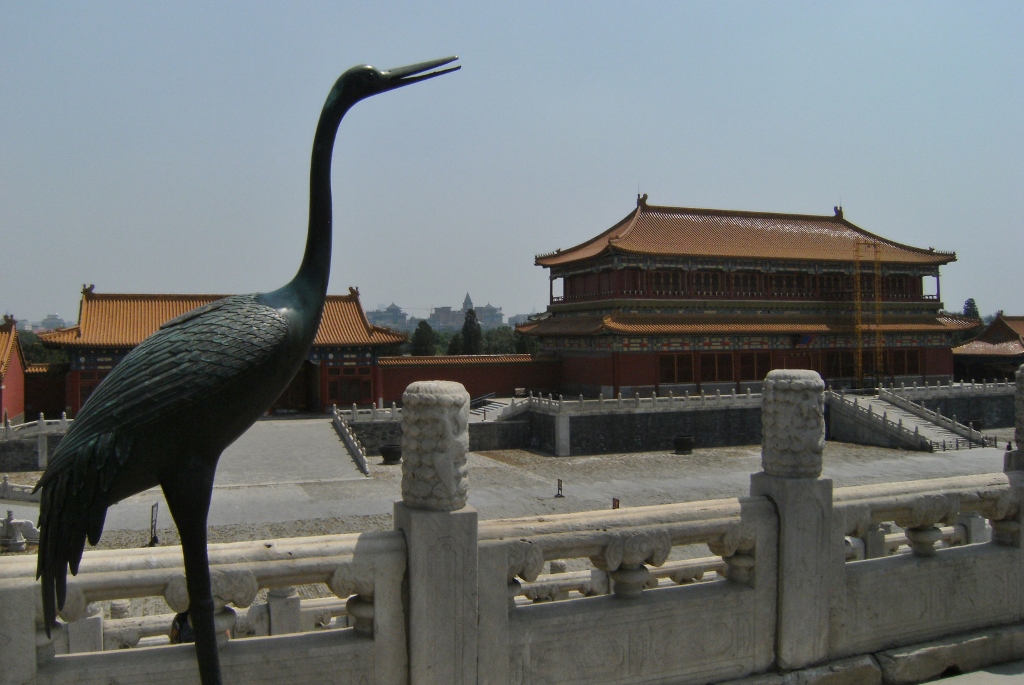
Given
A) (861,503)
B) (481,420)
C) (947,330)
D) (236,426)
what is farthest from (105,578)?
(947,330)

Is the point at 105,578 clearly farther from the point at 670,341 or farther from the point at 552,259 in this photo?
the point at 552,259

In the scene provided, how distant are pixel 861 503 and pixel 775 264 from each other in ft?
106

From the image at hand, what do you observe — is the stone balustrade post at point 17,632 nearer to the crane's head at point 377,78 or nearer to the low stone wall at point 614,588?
the low stone wall at point 614,588

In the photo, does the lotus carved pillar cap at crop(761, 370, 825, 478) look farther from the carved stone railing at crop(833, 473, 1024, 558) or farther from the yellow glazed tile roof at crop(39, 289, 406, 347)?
the yellow glazed tile roof at crop(39, 289, 406, 347)

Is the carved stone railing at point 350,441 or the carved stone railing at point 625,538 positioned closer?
the carved stone railing at point 625,538

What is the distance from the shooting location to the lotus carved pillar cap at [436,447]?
12.2 ft

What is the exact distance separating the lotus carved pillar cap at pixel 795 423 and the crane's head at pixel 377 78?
263cm

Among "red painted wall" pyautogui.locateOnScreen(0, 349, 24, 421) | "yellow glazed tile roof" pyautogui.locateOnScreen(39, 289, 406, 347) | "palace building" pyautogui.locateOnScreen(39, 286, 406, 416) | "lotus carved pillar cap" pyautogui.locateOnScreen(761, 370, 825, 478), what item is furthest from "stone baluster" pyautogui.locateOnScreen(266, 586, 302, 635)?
"red painted wall" pyautogui.locateOnScreen(0, 349, 24, 421)

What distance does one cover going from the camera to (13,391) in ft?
92.8

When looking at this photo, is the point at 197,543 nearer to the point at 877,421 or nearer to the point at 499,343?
the point at 877,421

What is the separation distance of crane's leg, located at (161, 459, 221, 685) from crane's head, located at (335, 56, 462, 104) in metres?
1.79

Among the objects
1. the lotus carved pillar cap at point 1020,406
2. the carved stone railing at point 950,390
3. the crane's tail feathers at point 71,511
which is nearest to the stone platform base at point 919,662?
the lotus carved pillar cap at point 1020,406

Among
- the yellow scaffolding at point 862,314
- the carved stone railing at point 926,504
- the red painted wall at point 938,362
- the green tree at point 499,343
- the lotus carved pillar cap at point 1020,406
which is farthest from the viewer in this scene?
the green tree at point 499,343

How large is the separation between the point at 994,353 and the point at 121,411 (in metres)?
46.4
